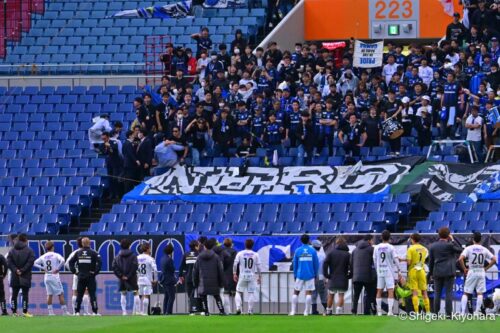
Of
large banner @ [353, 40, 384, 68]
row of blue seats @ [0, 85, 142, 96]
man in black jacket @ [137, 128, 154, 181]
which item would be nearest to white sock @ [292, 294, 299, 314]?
man in black jacket @ [137, 128, 154, 181]

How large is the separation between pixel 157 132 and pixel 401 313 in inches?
490

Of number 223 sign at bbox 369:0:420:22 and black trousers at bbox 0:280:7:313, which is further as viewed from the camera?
number 223 sign at bbox 369:0:420:22

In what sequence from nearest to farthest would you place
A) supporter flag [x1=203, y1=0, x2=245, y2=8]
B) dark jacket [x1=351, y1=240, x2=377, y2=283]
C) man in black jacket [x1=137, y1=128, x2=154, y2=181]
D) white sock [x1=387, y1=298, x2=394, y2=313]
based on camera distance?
white sock [x1=387, y1=298, x2=394, y2=313] < dark jacket [x1=351, y1=240, x2=377, y2=283] < man in black jacket [x1=137, y1=128, x2=154, y2=181] < supporter flag [x1=203, y1=0, x2=245, y2=8]

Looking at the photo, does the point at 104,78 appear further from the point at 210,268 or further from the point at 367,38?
the point at 210,268

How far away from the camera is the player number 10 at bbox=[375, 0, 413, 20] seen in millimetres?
48875

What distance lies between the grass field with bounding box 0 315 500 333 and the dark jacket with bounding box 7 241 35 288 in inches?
108

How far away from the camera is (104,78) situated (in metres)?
47.1

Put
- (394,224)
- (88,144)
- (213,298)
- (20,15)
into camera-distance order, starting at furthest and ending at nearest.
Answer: (20,15)
(88,144)
(394,224)
(213,298)

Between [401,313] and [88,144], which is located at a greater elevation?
[88,144]

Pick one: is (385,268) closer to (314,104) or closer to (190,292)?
(190,292)

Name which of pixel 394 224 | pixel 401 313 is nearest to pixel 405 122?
pixel 394 224

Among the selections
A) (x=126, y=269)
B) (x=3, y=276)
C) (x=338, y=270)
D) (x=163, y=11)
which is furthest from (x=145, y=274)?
(x=163, y=11)

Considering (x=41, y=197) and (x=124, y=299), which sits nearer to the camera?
(x=124, y=299)

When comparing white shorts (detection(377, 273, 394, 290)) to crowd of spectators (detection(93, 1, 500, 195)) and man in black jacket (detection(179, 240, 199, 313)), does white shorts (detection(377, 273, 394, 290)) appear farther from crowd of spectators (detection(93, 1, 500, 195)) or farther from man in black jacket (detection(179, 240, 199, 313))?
crowd of spectators (detection(93, 1, 500, 195))
